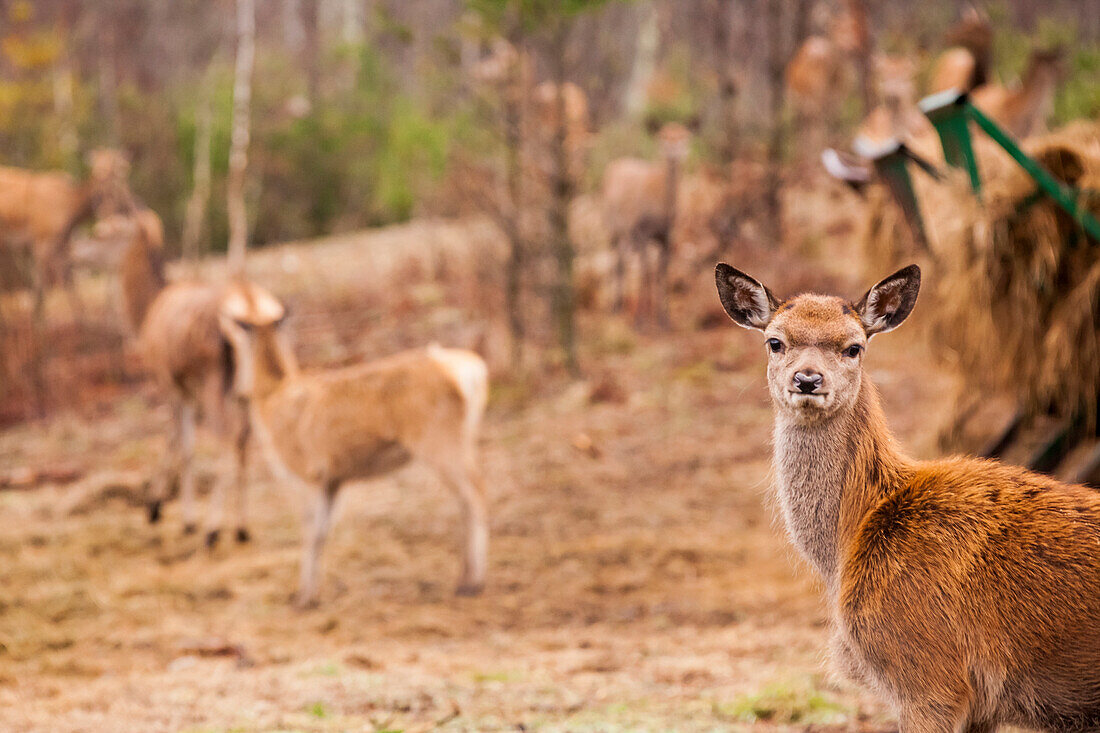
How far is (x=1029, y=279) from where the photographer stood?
220 inches

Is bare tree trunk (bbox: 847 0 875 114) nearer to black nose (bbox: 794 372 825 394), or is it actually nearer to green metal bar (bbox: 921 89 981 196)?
green metal bar (bbox: 921 89 981 196)

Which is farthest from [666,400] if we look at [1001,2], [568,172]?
[1001,2]

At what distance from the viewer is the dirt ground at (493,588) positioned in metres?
4.48

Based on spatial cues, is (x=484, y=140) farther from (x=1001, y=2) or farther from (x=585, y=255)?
(x=1001, y=2)

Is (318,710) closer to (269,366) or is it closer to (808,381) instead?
(808,381)

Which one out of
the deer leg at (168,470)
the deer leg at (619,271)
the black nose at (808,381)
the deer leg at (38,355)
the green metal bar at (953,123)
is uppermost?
the green metal bar at (953,123)

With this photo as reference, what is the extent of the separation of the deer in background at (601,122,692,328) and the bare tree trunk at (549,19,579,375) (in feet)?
5.97

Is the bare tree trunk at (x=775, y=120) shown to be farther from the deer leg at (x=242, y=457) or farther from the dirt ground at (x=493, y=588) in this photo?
the deer leg at (x=242, y=457)

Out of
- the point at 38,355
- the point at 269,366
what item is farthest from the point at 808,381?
the point at 38,355

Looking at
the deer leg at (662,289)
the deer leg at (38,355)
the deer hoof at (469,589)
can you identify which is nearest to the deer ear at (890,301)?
the deer hoof at (469,589)

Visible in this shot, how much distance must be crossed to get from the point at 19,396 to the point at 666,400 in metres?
7.19

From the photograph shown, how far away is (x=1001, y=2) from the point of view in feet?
71.3

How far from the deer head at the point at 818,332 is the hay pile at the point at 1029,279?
2.53m

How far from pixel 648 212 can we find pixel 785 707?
9.21 meters
